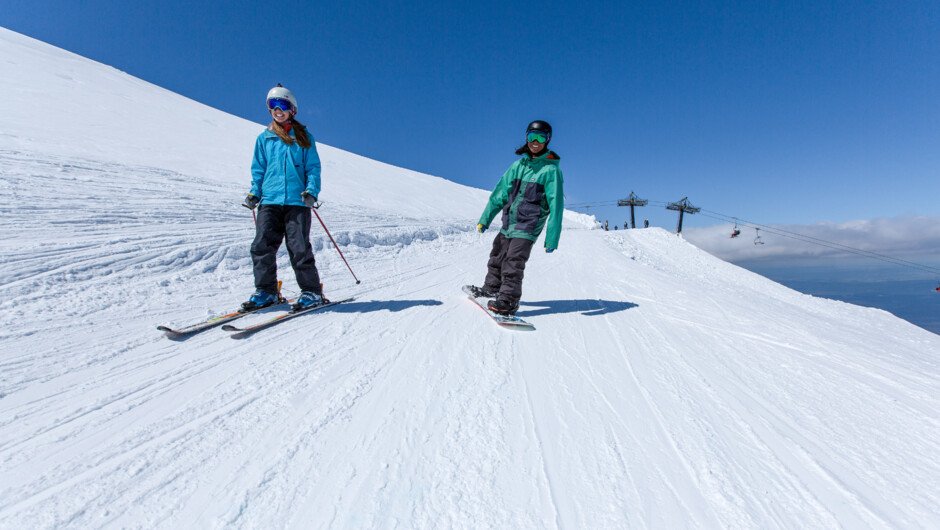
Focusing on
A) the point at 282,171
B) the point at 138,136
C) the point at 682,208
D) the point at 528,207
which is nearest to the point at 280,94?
the point at 282,171

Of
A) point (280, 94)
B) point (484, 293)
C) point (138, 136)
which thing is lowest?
point (484, 293)

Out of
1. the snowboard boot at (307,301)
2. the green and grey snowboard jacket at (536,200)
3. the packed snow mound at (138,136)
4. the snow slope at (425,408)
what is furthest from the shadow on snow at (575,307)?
the packed snow mound at (138,136)

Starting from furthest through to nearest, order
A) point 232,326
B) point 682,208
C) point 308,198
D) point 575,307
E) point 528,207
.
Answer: point 682,208 → point 575,307 → point 528,207 → point 308,198 → point 232,326

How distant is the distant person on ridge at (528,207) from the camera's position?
375cm

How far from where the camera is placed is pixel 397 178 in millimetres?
20141

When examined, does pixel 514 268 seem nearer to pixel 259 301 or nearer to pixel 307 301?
pixel 307 301

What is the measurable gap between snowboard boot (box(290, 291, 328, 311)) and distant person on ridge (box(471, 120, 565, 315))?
174 centimetres

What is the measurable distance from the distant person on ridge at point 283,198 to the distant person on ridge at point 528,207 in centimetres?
195

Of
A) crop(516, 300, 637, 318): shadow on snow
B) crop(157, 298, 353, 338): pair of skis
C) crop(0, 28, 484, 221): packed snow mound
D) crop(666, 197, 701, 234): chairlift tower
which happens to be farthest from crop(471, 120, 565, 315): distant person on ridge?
crop(666, 197, 701, 234): chairlift tower

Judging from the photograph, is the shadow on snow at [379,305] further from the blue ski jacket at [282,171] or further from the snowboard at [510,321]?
the blue ski jacket at [282,171]

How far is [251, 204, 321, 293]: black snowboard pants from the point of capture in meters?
3.64

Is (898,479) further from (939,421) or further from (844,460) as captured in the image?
(939,421)

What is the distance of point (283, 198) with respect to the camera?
3.66m

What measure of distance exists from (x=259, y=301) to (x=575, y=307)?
339cm
